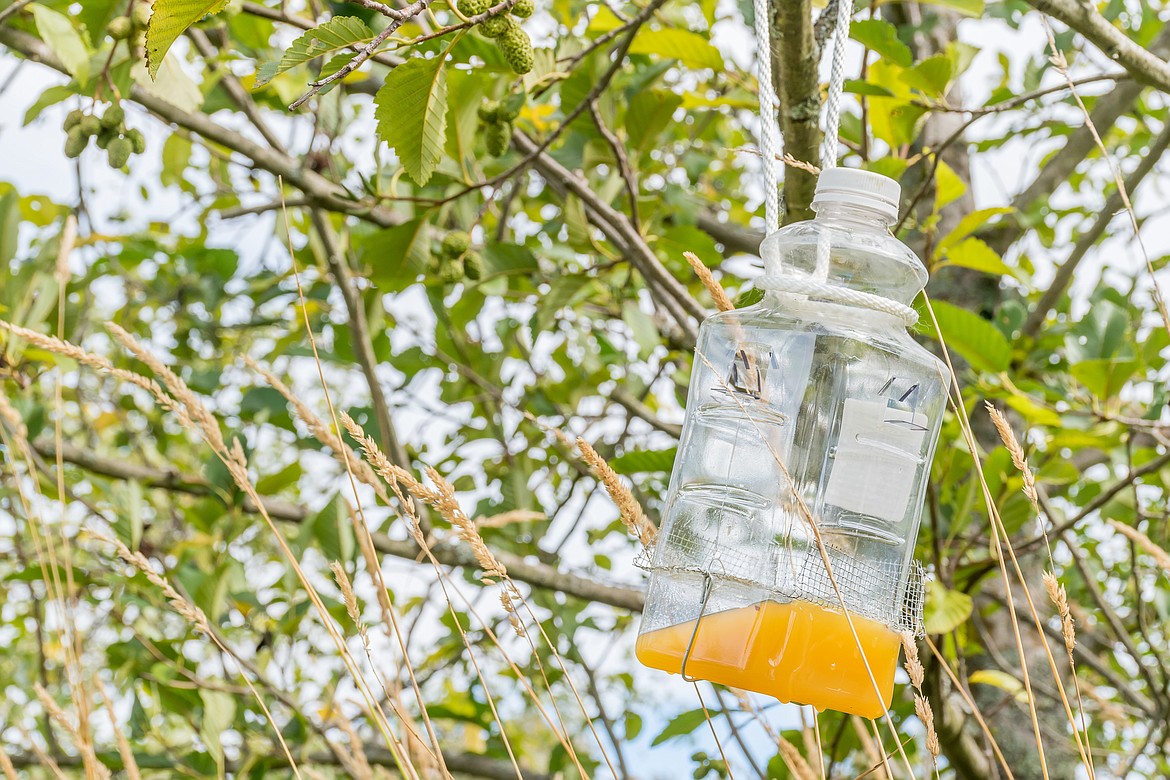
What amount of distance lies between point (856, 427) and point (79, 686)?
979 millimetres

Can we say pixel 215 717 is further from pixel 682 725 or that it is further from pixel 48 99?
pixel 48 99

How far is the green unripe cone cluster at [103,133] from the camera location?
1412 mm

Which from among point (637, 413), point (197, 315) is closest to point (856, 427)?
point (637, 413)

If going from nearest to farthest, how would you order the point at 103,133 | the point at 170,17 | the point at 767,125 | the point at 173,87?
the point at 170,17
the point at 767,125
the point at 103,133
the point at 173,87

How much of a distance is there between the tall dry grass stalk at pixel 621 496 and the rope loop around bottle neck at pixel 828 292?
10.7 inches

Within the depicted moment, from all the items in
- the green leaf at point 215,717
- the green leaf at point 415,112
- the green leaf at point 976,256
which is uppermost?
the green leaf at point 976,256

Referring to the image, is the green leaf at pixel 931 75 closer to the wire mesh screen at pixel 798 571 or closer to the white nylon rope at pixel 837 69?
the white nylon rope at pixel 837 69

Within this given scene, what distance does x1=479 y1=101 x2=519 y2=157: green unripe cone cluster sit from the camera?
4.82 ft

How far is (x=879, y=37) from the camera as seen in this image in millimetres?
1344

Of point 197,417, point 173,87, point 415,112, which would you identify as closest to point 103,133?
point 173,87

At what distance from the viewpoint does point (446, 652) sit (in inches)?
108

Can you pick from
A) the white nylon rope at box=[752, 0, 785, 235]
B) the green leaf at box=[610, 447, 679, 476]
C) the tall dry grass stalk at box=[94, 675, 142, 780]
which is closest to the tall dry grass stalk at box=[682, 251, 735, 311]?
the white nylon rope at box=[752, 0, 785, 235]

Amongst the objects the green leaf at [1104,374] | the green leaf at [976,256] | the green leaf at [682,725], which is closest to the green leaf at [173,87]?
the green leaf at [976,256]

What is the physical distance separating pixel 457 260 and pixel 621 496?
0.83 metres
